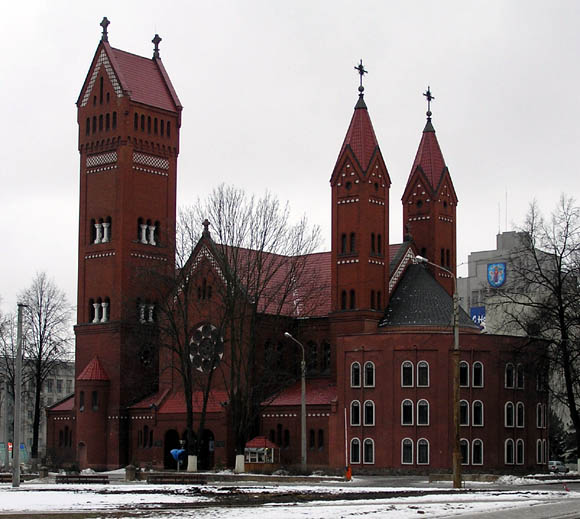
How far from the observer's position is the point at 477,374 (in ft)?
248

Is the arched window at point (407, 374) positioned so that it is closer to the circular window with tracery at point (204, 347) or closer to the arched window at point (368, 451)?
the arched window at point (368, 451)

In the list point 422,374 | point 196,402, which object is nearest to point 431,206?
point 422,374

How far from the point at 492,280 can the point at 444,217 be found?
6648 cm

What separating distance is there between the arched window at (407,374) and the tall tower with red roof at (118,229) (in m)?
19.6

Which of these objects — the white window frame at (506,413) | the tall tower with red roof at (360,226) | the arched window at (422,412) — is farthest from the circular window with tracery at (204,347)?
the white window frame at (506,413)

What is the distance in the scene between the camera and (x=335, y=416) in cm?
7794

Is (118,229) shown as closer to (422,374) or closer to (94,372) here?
(94,372)

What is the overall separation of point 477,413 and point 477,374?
242cm

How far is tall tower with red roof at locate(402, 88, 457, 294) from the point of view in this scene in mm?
89938

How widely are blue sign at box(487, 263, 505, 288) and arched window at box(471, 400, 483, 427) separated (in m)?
79.6

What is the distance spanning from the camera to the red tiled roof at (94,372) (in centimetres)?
Result: 8712

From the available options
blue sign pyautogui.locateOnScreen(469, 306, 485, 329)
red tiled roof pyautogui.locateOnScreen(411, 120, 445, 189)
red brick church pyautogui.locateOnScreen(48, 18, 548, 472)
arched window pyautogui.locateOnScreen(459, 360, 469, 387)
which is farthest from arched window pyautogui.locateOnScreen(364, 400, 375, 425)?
blue sign pyautogui.locateOnScreen(469, 306, 485, 329)

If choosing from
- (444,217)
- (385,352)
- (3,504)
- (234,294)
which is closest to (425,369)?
(385,352)

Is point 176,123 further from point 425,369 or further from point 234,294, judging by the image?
point 425,369
